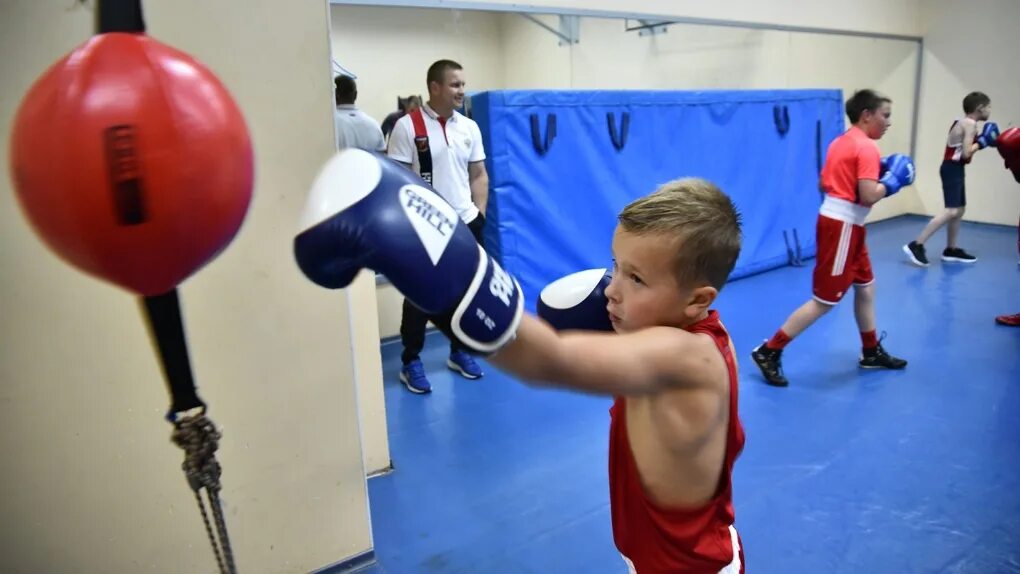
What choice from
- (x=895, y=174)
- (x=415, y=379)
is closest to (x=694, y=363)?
(x=415, y=379)

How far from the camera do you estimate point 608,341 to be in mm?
853

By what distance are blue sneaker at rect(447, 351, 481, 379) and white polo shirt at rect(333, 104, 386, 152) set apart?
44.5 inches

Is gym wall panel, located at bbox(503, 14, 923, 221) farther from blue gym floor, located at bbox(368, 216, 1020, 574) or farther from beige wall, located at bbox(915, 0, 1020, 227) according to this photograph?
blue gym floor, located at bbox(368, 216, 1020, 574)

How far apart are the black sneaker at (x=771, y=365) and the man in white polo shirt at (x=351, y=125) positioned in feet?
6.90

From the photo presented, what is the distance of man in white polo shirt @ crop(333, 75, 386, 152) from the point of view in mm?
3133

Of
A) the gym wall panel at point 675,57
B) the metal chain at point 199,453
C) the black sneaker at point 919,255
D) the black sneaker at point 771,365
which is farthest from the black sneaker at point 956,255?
the metal chain at point 199,453

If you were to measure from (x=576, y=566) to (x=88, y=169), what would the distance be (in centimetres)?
164

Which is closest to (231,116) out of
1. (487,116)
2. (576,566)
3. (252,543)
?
(252,543)

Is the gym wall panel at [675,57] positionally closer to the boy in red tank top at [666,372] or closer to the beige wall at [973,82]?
the beige wall at [973,82]

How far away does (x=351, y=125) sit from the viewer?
3168mm

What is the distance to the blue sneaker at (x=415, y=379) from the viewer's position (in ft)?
10.6

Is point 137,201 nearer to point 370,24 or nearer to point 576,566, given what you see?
point 576,566

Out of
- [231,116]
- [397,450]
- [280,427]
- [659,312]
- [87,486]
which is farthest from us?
[397,450]

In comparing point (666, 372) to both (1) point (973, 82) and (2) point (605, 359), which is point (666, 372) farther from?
(1) point (973, 82)
